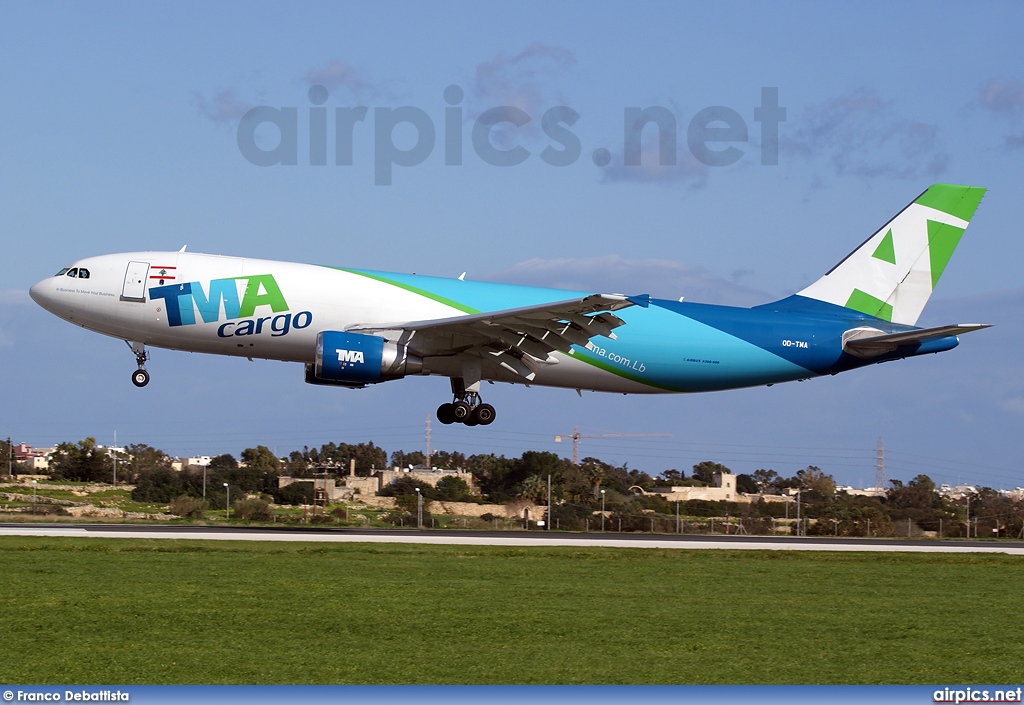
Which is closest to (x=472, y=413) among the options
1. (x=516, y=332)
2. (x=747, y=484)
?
(x=516, y=332)

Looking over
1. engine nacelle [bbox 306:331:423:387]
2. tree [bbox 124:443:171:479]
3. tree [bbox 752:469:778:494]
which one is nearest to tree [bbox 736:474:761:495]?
tree [bbox 752:469:778:494]

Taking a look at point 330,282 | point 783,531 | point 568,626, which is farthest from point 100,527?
point 783,531

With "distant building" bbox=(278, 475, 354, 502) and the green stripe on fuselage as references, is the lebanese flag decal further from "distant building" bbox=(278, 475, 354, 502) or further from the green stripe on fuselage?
"distant building" bbox=(278, 475, 354, 502)

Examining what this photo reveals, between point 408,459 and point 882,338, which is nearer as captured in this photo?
point 882,338

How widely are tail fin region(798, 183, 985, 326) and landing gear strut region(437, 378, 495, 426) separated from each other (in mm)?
11535

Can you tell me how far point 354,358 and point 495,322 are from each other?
163 inches

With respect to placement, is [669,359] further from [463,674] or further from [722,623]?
[463,674]

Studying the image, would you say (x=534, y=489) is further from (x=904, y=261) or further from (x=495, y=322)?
(x=495, y=322)

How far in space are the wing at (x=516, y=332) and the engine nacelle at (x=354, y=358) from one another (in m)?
0.42

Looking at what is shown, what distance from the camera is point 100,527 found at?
36.9 meters

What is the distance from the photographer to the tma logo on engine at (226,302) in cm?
3272

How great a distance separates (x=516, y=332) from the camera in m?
33.9

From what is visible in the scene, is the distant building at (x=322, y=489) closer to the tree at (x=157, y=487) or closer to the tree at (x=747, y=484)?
the tree at (x=157, y=487)

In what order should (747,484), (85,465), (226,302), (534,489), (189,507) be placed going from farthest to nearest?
(747,484) < (85,465) < (534,489) < (189,507) < (226,302)
